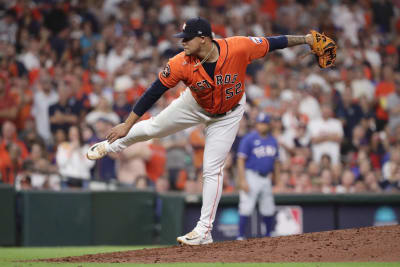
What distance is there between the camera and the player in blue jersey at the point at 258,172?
10.7 metres

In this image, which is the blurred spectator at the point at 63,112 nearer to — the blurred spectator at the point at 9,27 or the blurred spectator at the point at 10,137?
the blurred spectator at the point at 10,137

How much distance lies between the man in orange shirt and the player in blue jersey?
394 centimetres

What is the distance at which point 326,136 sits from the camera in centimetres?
1294

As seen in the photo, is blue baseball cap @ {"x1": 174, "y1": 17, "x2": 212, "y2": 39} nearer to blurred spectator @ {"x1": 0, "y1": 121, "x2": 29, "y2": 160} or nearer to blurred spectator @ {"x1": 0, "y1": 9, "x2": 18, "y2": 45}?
blurred spectator @ {"x1": 0, "y1": 121, "x2": 29, "y2": 160}

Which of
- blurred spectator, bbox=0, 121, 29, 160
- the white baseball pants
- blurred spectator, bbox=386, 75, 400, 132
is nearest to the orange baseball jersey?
the white baseball pants

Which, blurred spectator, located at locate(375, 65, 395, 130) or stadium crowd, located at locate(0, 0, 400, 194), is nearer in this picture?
stadium crowd, located at locate(0, 0, 400, 194)

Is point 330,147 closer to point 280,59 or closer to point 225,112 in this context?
point 280,59

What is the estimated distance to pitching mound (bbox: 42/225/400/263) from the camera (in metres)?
5.70

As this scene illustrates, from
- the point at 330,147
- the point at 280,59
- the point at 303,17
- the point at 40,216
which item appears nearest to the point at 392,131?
the point at 330,147

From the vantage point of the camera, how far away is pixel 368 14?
1728cm

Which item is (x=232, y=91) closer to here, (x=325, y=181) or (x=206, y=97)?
(x=206, y=97)

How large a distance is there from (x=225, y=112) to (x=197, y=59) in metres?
0.64

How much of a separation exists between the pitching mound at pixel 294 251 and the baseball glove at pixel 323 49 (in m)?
1.68

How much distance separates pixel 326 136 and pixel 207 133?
6558 millimetres
